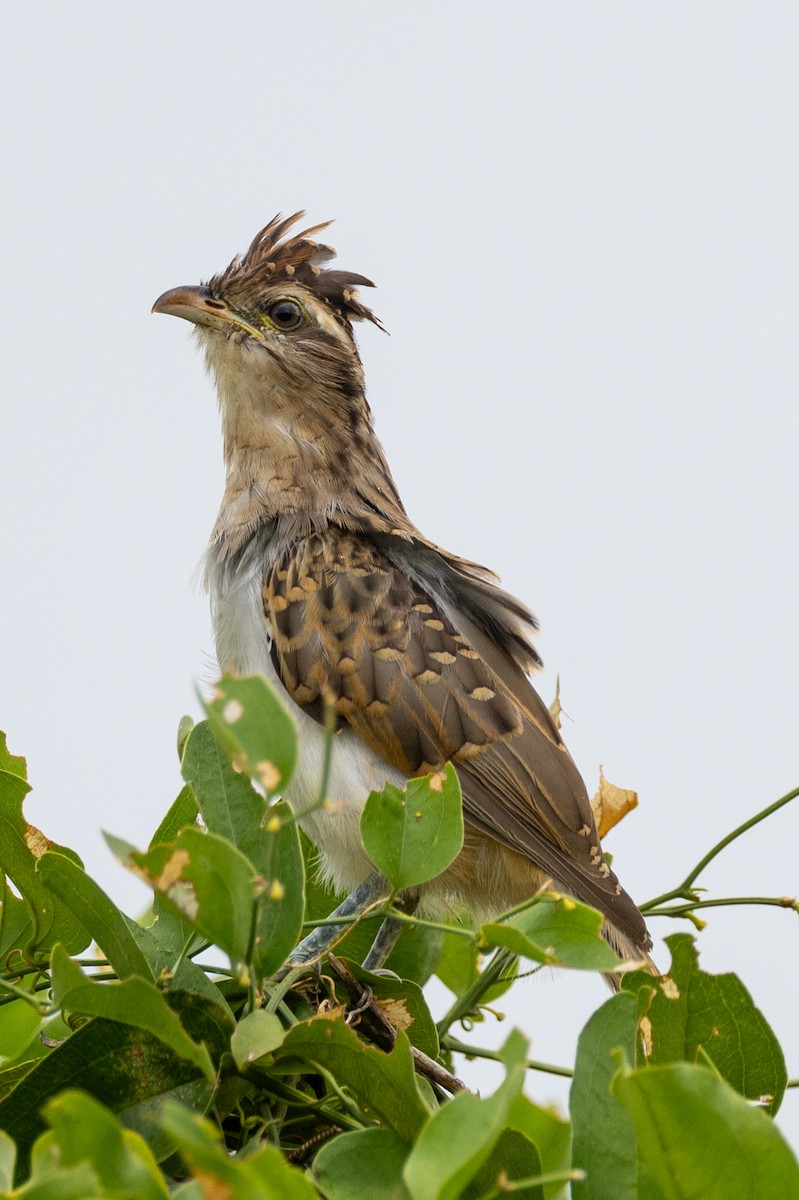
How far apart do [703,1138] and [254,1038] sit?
54 centimetres

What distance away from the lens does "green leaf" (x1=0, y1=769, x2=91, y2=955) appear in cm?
185

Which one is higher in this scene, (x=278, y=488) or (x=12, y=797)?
(x=278, y=488)

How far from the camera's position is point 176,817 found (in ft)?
7.52

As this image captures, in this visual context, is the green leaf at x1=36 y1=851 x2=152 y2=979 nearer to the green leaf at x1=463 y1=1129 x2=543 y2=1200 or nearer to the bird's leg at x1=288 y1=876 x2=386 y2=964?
the green leaf at x1=463 y1=1129 x2=543 y2=1200

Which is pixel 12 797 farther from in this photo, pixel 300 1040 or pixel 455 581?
pixel 455 581

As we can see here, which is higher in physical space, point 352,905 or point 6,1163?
point 352,905

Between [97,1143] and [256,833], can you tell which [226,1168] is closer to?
[97,1143]

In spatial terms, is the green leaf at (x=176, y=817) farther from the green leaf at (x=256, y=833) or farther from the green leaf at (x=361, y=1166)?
the green leaf at (x=361, y=1166)

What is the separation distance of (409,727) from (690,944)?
1711 millimetres

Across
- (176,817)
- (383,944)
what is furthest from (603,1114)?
(383,944)

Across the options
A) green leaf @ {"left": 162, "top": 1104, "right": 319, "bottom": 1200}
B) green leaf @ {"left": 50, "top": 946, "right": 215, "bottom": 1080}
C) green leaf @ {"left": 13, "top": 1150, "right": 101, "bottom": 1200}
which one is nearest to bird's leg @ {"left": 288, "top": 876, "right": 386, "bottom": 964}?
green leaf @ {"left": 50, "top": 946, "right": 215, "bottom": 1080}

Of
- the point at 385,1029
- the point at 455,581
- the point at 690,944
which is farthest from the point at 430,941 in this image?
the point at 455,581

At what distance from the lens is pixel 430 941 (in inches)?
95.8

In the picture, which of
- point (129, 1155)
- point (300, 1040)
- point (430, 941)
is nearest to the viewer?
point (129, 1155)
